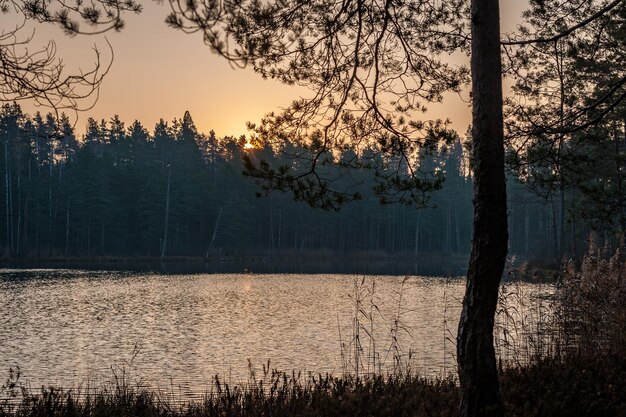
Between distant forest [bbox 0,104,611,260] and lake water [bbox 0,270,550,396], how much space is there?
34.6 m

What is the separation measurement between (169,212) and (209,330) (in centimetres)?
5700

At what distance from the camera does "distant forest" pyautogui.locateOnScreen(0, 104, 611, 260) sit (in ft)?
238

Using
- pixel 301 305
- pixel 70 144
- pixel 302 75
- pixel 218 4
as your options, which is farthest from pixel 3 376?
pixel 70 144

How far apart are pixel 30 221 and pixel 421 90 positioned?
70636 millimetres

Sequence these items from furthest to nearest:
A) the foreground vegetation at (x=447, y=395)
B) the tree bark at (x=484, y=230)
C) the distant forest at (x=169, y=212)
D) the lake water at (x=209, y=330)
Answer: the distant forest at (x=169, y=212), the lake water at (x=209, y=330), the foreground vegetation at (x=447, y=395), the tree bark at (x=484, y=230)

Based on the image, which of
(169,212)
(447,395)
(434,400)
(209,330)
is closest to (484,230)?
(434,400)

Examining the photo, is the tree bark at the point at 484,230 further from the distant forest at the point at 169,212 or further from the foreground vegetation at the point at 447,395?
the distant forest at the point at 169,212

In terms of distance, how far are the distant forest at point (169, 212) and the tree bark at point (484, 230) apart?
6105cm

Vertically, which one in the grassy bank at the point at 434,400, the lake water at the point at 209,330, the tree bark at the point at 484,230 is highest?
the tree bark at the point at 484,230

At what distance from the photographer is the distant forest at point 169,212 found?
72688 millimetres

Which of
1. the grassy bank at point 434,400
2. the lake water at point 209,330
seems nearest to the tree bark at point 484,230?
the grassy bank at point 434,400

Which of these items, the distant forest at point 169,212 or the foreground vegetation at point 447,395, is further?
the distant forest at point 169,212

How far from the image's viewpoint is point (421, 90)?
9.50 m

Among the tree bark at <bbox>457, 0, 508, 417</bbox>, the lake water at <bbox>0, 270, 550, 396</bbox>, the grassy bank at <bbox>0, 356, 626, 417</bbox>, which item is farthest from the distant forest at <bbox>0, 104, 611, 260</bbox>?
the tree bark at <bbox>457, 0, 508, 417</bbox>
